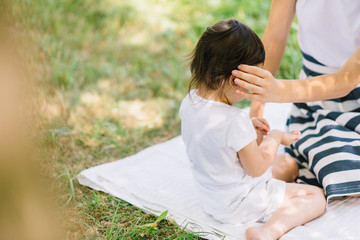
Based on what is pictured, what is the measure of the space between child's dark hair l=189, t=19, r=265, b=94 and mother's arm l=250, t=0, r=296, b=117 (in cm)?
51

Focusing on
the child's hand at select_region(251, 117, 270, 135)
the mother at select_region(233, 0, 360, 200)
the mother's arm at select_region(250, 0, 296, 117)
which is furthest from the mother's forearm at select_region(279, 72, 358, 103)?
the mother's arm at select_region(250, 0, 296, 117)

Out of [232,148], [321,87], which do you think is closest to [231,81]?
[232,148]

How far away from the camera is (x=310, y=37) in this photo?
2094 mm

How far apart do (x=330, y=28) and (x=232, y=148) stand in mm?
777

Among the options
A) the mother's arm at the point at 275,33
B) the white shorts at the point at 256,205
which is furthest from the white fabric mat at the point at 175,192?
the mother's arm at the point at 275,33

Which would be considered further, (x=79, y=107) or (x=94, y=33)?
(x=94, y=33)

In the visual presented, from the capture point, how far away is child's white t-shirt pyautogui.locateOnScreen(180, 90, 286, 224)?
1.63 meters

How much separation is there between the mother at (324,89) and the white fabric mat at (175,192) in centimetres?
12

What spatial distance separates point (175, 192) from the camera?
2137mm

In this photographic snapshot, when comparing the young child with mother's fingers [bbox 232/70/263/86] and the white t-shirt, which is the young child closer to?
mother's fingers [bbox 232/70/263/86]

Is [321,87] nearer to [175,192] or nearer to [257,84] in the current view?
[257,84]

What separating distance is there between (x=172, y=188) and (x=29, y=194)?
1065mm

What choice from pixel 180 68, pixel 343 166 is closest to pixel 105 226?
pixel 343 166

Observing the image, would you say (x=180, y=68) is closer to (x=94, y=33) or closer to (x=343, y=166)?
(x=94, y=33)
